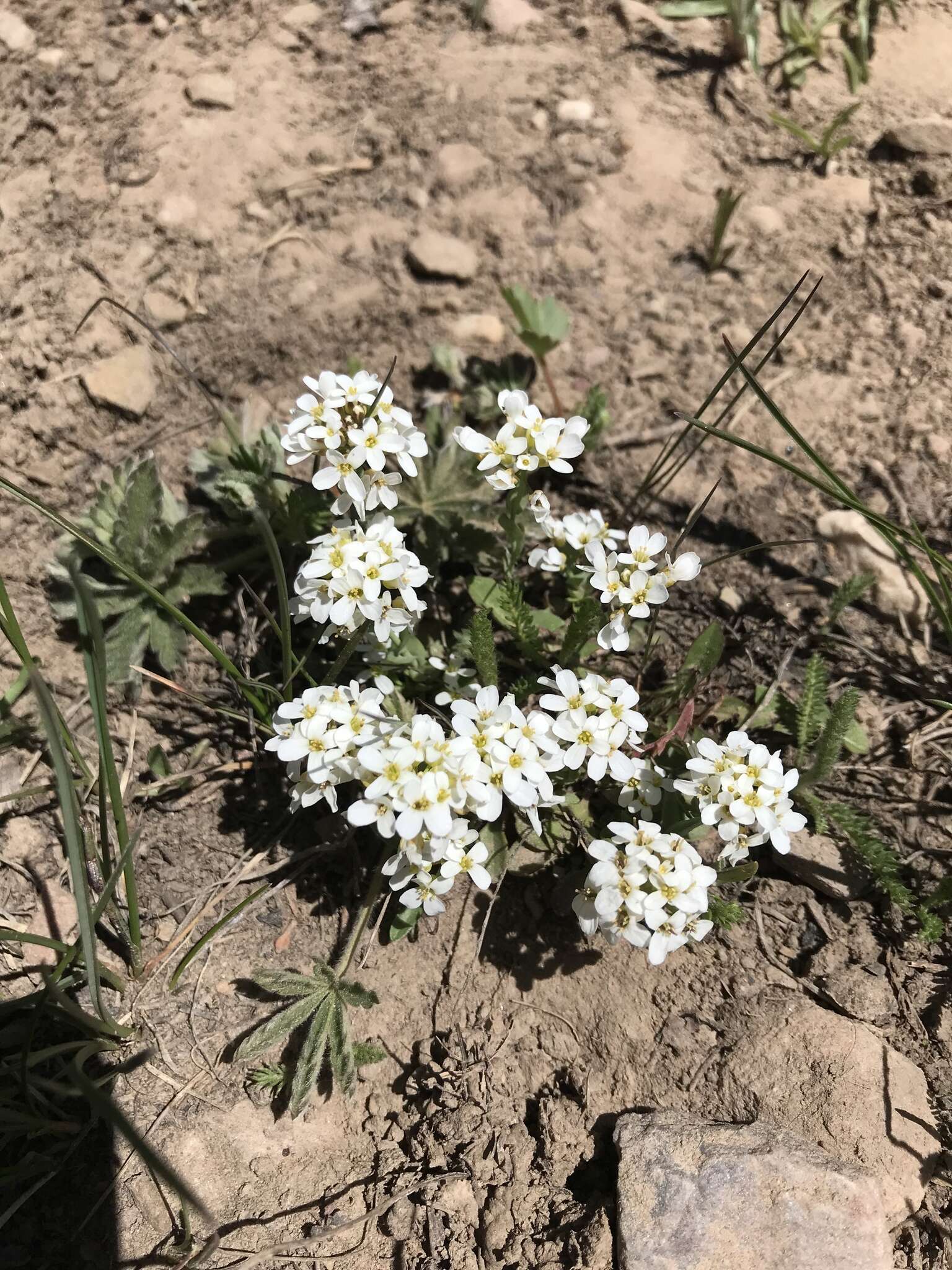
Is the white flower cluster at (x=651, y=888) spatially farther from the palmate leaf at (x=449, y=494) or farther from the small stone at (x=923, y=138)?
the small stone at (x=923, y=138)

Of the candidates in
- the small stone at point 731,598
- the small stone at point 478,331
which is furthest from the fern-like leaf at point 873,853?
the small stone at point 478,331

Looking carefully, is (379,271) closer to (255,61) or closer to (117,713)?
(255,61)

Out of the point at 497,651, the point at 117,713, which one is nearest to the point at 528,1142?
the point at 497,651

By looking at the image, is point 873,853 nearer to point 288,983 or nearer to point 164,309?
point 288,983

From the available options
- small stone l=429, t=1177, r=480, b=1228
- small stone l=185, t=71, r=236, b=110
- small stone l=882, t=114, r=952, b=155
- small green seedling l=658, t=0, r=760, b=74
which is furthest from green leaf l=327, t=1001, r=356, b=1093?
small green seedling l=658, t=0, r=760, b=74

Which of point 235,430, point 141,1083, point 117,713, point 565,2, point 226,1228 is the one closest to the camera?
point 226,1228

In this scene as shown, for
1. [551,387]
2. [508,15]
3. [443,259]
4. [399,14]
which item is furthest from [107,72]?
[551,387]

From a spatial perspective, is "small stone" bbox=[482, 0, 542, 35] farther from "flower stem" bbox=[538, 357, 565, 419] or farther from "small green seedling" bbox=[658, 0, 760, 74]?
"flower stem" bbox=[538, 357, 565, 419]
